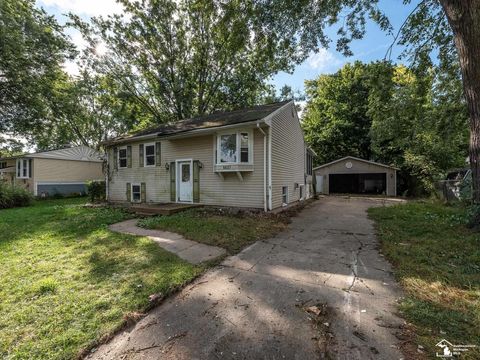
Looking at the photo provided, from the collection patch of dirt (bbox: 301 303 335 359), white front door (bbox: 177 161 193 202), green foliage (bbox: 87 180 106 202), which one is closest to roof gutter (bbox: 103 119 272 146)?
white front door (bbox: 177 161 193 202)

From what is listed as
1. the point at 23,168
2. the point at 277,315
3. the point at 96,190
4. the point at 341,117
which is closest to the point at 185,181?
the point at 96,190

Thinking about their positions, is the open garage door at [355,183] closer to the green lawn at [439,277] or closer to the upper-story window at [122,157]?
the green lawn at [439,277]

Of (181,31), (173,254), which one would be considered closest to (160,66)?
(181,31)

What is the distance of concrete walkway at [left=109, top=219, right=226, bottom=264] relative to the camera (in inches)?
181

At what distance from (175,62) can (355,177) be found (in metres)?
20.4

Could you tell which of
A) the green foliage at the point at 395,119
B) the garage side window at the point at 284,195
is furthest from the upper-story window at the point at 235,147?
the green foliage at the point at 395,119

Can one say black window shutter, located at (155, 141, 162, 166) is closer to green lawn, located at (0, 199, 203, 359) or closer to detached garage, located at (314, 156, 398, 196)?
green lawn, located at (0, 199, 203, 359)

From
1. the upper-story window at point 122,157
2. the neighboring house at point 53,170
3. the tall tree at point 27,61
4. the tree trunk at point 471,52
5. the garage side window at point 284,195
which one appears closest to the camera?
the tree trunk at point 471,52

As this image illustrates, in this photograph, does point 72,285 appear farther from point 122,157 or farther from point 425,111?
point 425,111

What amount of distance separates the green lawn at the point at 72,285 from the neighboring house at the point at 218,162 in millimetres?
4646

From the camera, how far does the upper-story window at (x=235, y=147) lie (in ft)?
29.9

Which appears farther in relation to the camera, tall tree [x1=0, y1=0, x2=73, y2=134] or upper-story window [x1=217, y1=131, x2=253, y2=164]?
tall tree [x1=0, y1=0, x2=73, y2=134]

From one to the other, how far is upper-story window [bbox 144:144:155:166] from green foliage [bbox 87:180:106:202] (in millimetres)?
4151

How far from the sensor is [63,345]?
2.21 metres
